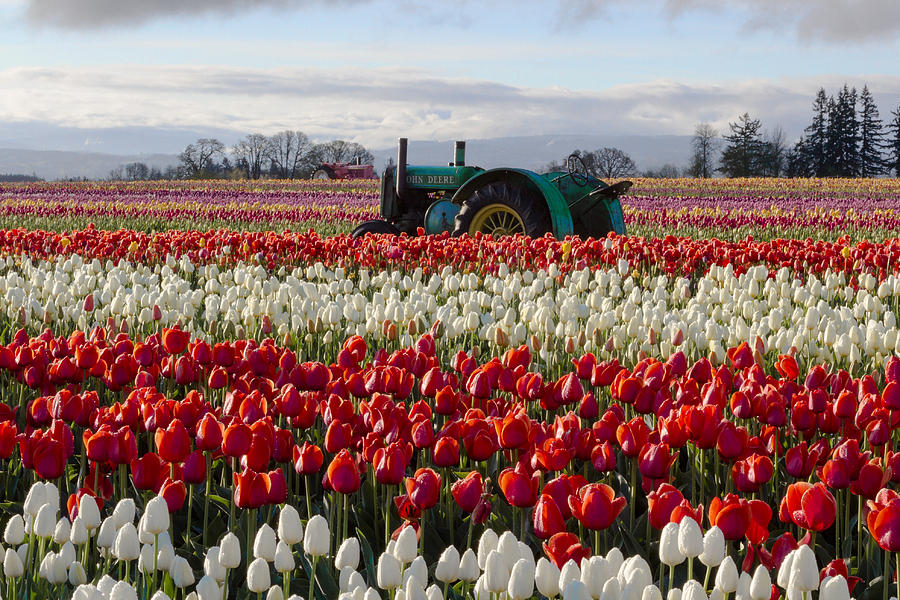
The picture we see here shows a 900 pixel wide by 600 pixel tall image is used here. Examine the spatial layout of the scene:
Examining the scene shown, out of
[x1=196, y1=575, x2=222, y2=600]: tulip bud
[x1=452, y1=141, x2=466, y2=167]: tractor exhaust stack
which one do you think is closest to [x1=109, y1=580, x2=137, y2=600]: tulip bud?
[x1=196, y1=575, x2=222, y2=600]: tulip bud

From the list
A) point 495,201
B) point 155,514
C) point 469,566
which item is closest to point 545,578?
point 469,566

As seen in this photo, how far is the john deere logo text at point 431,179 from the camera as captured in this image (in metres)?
13.1

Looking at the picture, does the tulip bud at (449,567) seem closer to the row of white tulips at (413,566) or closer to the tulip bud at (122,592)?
the row of white tulips at (413,566)

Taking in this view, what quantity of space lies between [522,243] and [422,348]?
5757 millimetres

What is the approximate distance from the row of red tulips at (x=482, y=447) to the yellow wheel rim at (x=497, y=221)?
696 centimetres

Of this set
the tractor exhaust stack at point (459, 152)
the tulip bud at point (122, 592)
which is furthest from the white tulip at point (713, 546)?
the tractor exhaust stack at point (459, 152)

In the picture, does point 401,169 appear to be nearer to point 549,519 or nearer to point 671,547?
point 549,519

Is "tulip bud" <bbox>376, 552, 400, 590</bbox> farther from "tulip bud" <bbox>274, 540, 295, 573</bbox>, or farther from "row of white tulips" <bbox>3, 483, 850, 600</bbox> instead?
"tulip bud" <bbox>274, 540, 295, 573</bbox>

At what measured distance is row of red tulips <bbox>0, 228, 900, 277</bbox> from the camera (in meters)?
9.52

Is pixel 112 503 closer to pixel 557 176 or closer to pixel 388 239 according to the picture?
pixel 388 239

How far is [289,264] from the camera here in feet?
33.7

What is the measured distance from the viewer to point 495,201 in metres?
11.0

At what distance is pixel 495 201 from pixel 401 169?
90.0 inches

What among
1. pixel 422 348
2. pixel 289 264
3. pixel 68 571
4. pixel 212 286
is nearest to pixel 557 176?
pixel 289 264
